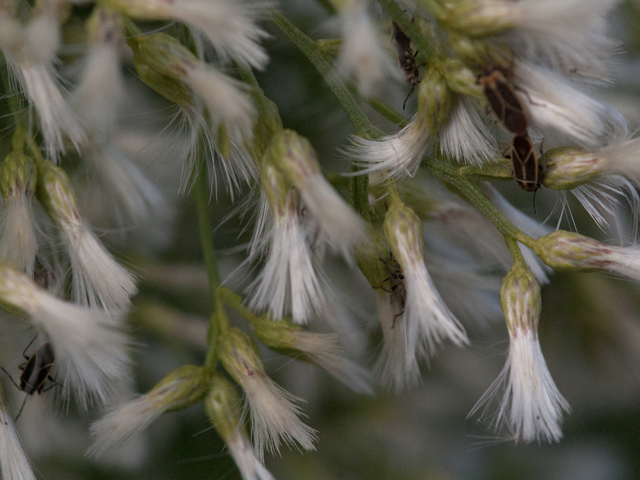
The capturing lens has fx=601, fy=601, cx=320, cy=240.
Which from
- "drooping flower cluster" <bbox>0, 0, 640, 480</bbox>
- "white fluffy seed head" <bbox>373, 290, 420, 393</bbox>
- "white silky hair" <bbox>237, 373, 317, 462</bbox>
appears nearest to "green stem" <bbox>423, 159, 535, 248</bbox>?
"drooping flower cluster" <bbox>0, 0, 640, 480</bbox>

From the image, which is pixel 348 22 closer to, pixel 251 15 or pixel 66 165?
pixel 251 15

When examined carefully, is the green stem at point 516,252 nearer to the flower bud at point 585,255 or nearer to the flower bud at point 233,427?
the flower bud at point 585,255

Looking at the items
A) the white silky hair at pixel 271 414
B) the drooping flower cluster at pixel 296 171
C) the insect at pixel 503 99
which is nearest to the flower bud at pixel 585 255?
the drooping flower cluster at pixel 296 171

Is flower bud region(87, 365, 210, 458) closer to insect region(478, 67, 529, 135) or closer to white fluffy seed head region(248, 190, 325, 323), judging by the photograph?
white fluffy seed head region(248, 190, 325, 323)

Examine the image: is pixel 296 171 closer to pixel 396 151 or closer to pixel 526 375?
pixel 396 151

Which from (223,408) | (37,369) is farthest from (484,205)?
(37,369)
